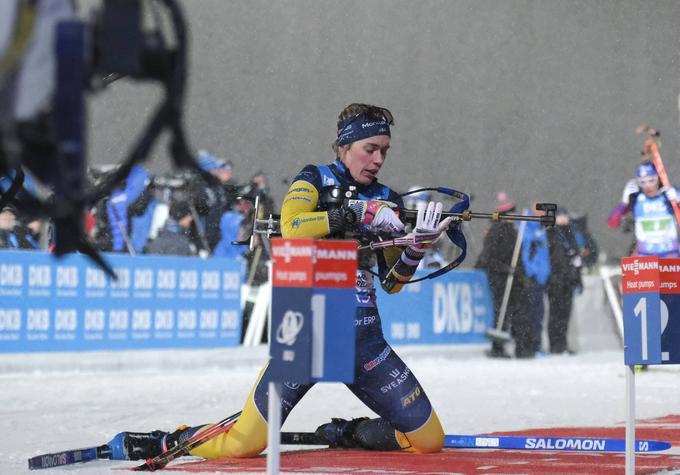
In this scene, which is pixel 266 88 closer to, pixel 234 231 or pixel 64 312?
pixel 234 231

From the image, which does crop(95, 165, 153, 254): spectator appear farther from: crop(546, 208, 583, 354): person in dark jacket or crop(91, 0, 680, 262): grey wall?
crop(546, 208, 583, 354): person in dark jacket

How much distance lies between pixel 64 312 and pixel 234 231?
278cm

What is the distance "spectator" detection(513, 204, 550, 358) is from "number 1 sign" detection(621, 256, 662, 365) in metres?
10.7

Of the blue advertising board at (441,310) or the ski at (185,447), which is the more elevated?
the blue advertising board at (441,310)

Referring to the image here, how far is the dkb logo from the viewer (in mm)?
3486

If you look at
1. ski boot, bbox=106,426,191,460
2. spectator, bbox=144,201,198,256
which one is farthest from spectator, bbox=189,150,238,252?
ski boot, bbox=106,426,191,460

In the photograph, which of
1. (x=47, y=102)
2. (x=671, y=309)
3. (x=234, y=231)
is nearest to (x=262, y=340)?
(x=234, y=231)

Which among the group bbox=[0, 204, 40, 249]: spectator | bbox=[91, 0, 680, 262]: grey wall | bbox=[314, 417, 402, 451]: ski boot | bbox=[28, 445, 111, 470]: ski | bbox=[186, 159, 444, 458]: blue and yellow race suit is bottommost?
bbox=[28, 445, 111, 470]: ski

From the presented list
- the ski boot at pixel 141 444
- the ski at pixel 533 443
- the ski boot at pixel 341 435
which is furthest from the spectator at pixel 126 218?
the ski at pixel 533 443

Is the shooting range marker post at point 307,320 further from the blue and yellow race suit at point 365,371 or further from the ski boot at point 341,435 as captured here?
the ski boot at point 341,435

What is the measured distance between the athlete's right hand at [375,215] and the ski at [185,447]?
1108 millimetres

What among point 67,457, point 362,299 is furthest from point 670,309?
point 67,457

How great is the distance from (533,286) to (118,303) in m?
6.05

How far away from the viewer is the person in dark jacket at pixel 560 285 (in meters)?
15.6
